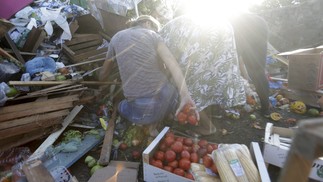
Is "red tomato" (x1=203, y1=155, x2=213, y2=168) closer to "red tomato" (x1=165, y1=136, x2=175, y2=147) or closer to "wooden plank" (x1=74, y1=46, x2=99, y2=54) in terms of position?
"red tomato" (x1=165, y1=136, x2=175, y2=147)

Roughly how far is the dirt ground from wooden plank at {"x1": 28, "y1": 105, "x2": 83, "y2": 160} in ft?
1.48

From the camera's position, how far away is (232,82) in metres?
3.64

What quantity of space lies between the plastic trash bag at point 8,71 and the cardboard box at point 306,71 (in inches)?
190

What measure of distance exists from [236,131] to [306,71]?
191 centimetres

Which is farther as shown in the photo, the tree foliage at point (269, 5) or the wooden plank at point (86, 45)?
the tree foliage at point (269, 5)

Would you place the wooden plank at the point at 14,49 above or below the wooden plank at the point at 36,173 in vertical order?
above

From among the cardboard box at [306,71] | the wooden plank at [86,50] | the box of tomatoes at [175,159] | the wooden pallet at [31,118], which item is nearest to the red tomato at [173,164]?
the box of tomatoes at [175,159]

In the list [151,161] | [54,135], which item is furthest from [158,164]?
[54,135]

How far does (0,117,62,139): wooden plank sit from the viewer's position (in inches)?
132

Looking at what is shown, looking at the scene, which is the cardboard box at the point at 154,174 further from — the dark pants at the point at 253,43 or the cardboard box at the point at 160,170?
the dark pants at the point at 253,43

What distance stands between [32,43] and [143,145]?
300 centimetres

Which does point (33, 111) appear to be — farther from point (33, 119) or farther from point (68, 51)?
point (68, 51)

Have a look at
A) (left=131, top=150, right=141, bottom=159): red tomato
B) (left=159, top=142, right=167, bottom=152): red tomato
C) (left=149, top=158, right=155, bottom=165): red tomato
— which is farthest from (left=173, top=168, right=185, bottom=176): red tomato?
(left=131, top=150, right=141, bottom=159): red tomato

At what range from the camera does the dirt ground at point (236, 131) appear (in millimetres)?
3301
